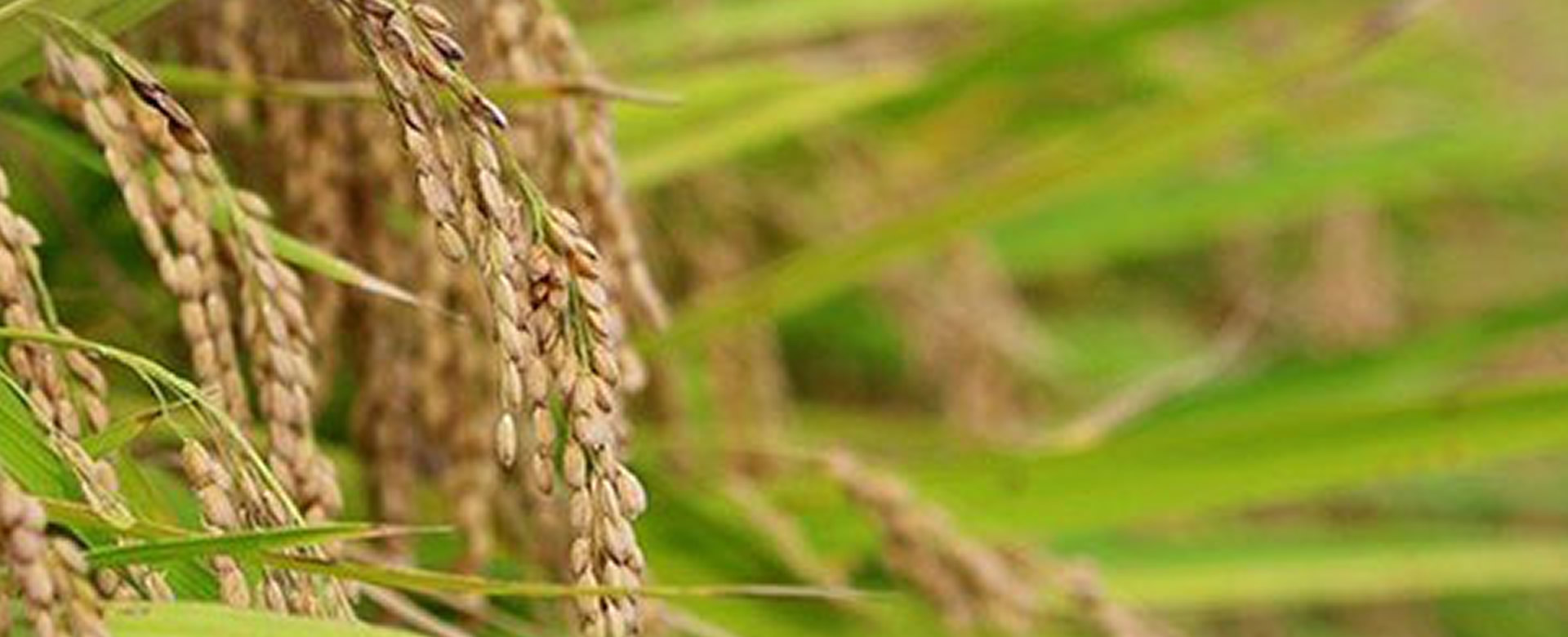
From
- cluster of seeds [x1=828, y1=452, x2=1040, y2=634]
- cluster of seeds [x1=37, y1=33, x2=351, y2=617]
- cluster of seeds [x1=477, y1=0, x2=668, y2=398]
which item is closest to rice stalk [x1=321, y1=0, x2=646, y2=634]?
cluster of seeds [x1=37, y1=33, x2=351, y2=617]

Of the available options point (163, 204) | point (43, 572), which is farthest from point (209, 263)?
point (43, 572)

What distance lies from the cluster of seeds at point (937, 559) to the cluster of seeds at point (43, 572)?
31.5 inches

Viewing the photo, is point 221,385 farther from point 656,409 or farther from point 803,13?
point 803,13

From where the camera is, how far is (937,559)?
164 cm

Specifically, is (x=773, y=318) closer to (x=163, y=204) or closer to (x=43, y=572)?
(x=163, y=204)

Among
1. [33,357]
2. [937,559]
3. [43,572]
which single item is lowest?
[43,572]

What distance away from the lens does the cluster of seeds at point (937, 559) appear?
5.31 feet

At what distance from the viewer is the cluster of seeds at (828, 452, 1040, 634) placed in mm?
1617

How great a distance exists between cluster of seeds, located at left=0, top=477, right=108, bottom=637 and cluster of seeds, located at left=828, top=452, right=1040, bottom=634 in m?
0.80

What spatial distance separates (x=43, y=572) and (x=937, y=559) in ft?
2.78

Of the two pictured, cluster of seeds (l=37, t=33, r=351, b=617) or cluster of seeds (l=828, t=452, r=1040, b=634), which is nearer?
cluster of seeds (l=37, t=33, r=351, b=617)

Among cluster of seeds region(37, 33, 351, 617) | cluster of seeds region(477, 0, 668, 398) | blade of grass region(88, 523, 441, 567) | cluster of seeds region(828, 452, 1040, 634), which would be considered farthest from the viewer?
cluster of seeds region(828, 452, 1040, 634)

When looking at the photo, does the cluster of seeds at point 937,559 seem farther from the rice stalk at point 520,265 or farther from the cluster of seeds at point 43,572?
the cluster of seeds at point 43,572

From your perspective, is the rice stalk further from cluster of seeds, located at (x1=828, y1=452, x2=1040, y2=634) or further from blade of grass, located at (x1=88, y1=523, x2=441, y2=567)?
cluster of seeds, located at (x1=828, y1=452, x2=1040, y2=634)
